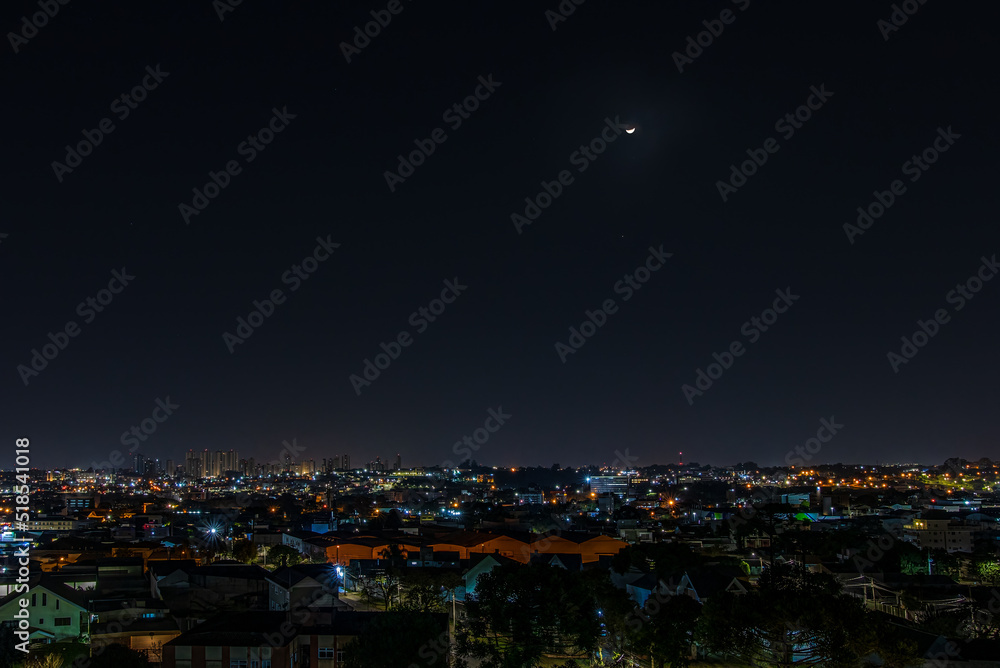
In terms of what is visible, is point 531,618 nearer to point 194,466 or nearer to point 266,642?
point 266,642

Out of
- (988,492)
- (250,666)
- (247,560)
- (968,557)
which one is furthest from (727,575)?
(988,492)

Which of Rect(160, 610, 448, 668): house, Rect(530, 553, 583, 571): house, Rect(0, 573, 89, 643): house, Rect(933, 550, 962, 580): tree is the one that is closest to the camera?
Rect(160, 610, 448, 668): house

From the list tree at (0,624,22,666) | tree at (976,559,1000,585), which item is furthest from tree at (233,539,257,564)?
tree at (976,559,1000,585)

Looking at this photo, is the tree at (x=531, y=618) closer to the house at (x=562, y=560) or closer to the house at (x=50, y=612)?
the house at (x=50, y=612)

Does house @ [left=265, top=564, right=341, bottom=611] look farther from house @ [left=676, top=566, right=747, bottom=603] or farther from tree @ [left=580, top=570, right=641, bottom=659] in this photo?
house @ [left=676, top=566, right=747, bottom=603]

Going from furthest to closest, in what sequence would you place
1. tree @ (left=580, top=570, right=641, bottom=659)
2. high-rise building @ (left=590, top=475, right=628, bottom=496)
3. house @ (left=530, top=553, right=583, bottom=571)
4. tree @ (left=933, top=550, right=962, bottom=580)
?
high-rise building @ (left=590, top=475, right=628, bottom=496) → tree @ (left=933, top=550, right=962, bottom=580) → house @ (left=530, top=553, right=583, bottom=571) → tree @ (left=580, top=570, right=641, bottom=659)

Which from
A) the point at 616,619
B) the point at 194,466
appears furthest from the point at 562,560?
the point at 194,466
